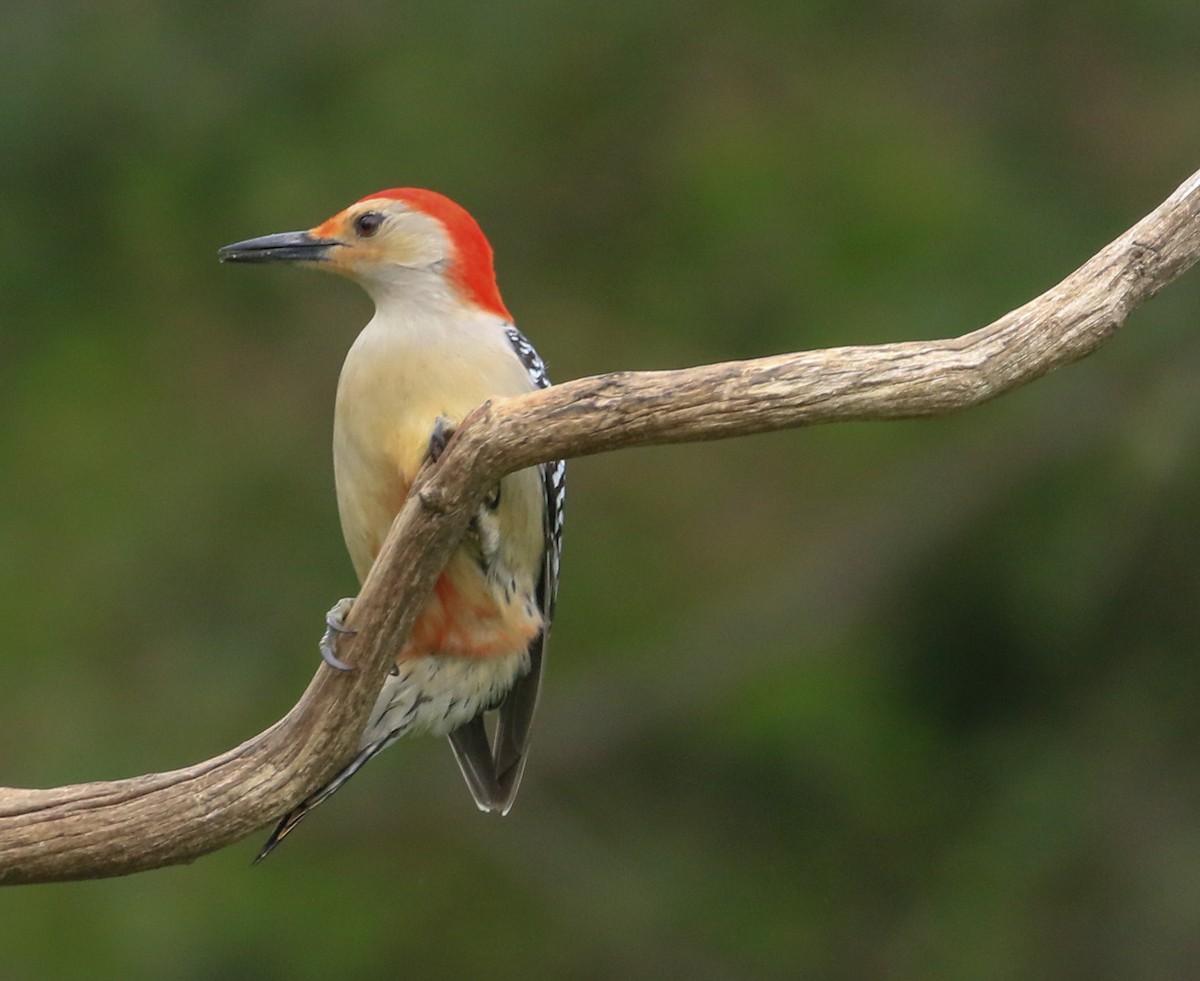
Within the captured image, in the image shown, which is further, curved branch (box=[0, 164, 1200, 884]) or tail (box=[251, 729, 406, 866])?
tail (box=[251, 729, 406, 866])

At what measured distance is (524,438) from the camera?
14.0 feet

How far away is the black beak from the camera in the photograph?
541 centimetres

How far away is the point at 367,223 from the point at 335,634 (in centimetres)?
135

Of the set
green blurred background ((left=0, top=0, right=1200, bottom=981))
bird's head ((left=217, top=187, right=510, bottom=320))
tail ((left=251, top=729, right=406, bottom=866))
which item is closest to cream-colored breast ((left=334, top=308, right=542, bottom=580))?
bird's head ((left=217, top=187, right=510, bottom=320))

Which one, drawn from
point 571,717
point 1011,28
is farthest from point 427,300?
point 1011,28

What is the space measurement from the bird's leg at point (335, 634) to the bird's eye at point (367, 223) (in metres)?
1.24

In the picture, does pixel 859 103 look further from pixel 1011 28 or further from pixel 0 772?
pixel 0 772

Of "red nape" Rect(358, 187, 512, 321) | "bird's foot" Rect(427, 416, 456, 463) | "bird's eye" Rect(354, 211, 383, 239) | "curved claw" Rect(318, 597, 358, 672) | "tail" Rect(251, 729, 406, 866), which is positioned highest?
"bird's eye" Rect(354, 211, 383, 239)

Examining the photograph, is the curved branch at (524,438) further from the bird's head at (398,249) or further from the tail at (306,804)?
the bird's head at (398,249)

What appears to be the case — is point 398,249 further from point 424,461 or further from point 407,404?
point 424,461

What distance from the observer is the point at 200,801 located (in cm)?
461

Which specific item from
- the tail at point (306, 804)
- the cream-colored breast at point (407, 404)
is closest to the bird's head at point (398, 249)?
the cream-colored breast at point (407, 404)

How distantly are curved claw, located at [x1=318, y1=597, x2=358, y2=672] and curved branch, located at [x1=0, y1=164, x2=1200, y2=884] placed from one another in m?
0.03

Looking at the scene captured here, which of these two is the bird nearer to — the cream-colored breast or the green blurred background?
the cream-colored breast
